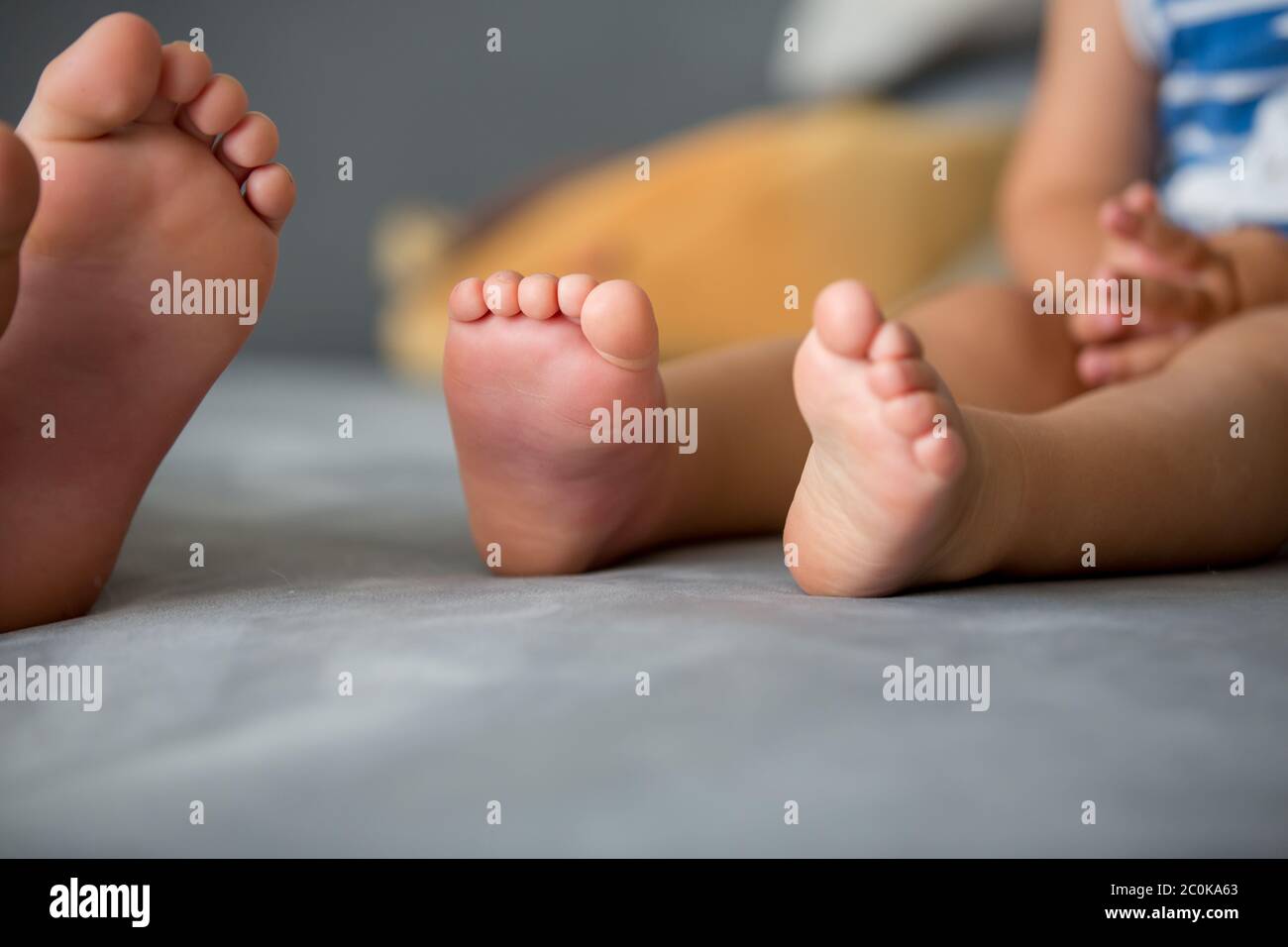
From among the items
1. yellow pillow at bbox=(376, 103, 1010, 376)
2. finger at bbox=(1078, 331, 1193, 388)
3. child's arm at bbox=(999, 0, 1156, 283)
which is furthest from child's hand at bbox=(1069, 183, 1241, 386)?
yellow pillow at bbox=(376, 103, 1010, 376)

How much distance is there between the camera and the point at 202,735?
48 centimetres

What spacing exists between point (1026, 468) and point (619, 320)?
207mm

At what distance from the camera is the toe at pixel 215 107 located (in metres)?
0.64

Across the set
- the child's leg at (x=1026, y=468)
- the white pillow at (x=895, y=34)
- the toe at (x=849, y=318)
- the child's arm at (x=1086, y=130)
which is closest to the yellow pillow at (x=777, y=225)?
the white pillow at (x=895, y=34)

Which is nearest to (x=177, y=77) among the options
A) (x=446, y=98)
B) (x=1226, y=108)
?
(x=1226, y=108)

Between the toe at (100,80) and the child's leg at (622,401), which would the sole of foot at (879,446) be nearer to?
the child's leg at (622,401)

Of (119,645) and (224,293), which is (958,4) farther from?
(119,645)

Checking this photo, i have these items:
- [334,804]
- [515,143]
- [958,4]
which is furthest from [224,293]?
[515,143]

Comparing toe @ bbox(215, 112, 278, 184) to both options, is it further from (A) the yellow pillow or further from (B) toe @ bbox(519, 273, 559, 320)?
(A) the yellow pillow

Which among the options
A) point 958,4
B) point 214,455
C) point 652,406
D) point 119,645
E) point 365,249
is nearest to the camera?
point 119,645
